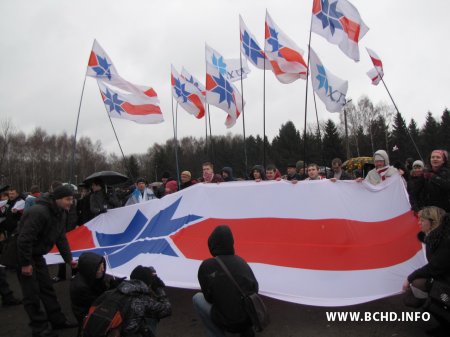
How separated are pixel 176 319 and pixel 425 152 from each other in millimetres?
56872

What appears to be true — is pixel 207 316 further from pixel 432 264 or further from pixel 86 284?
pixel 432 264

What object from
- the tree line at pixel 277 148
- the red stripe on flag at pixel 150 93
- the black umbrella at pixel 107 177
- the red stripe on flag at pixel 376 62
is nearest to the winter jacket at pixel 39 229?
the black umbrella at pixel 107 177

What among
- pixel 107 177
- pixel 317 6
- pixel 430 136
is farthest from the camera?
pixel 430 136

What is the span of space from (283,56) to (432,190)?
16.9 feet

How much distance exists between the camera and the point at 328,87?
8.25m

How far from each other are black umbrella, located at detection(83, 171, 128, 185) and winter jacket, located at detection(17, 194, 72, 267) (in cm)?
213

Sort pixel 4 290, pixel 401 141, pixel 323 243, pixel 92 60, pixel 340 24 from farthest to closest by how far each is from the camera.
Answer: pixel 401 141
pixel 92 60
pixel 340 24
pixel 4 290
pixel 323 243

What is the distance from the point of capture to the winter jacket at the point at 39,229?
410 centimetres

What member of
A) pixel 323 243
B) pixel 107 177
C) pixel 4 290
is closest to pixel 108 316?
pixel 323 243

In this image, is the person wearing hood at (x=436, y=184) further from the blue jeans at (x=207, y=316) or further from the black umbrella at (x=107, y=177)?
the black umbrella at (x=107, y=177)

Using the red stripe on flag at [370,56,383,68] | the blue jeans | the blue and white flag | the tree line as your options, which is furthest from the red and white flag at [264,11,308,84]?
the tree line

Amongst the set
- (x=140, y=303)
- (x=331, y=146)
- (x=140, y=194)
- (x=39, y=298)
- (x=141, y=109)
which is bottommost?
(x=39, y=298)

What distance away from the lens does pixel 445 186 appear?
4.52 metres

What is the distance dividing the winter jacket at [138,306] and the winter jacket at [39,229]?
162cm
